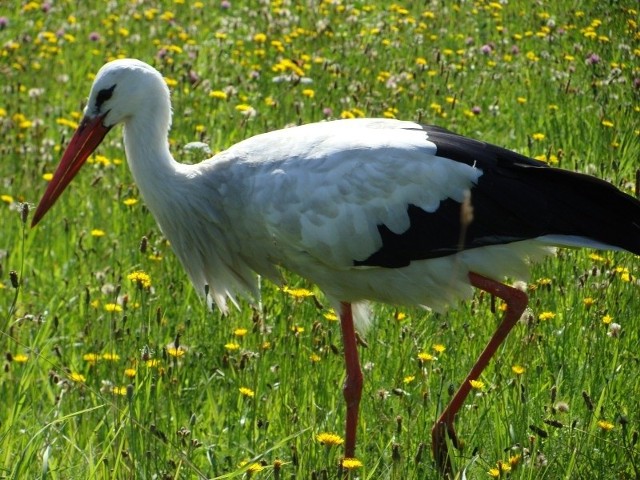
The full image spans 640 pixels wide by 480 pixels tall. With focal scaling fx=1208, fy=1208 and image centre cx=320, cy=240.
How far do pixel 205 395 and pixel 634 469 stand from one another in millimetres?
1632

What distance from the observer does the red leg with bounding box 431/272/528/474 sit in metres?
3.91

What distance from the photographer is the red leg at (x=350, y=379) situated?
4080 mm

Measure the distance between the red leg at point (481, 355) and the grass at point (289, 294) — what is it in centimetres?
7

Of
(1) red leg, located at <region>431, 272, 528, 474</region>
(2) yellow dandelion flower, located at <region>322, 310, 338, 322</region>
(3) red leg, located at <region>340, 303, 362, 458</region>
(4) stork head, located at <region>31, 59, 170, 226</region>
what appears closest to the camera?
(1) red leg, located at <region>431, 272, 528, 474</region>

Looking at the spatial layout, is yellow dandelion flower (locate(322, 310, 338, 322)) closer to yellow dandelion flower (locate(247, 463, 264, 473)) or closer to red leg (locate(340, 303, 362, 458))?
red leg (locate(340, 303, 362, 458))

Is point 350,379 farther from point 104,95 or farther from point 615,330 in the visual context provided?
point 104,95

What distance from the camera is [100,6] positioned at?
9.11 meters

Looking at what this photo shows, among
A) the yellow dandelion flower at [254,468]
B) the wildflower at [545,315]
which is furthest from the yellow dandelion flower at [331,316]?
the yellow dandelion flower at [254,468]

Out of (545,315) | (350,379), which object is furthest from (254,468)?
(545,315)

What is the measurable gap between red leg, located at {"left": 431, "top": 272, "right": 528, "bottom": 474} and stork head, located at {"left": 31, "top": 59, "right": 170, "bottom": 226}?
1.35 meters

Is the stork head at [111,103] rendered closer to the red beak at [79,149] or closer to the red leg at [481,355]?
the red beak at [79,149]

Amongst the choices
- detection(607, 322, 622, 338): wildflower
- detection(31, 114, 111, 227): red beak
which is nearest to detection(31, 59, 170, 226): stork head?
detection(31, 114, 111, 227): red beak

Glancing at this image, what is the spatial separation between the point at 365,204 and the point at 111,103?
1.01 m

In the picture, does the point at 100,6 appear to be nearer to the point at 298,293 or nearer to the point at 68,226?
the point at 68,226
